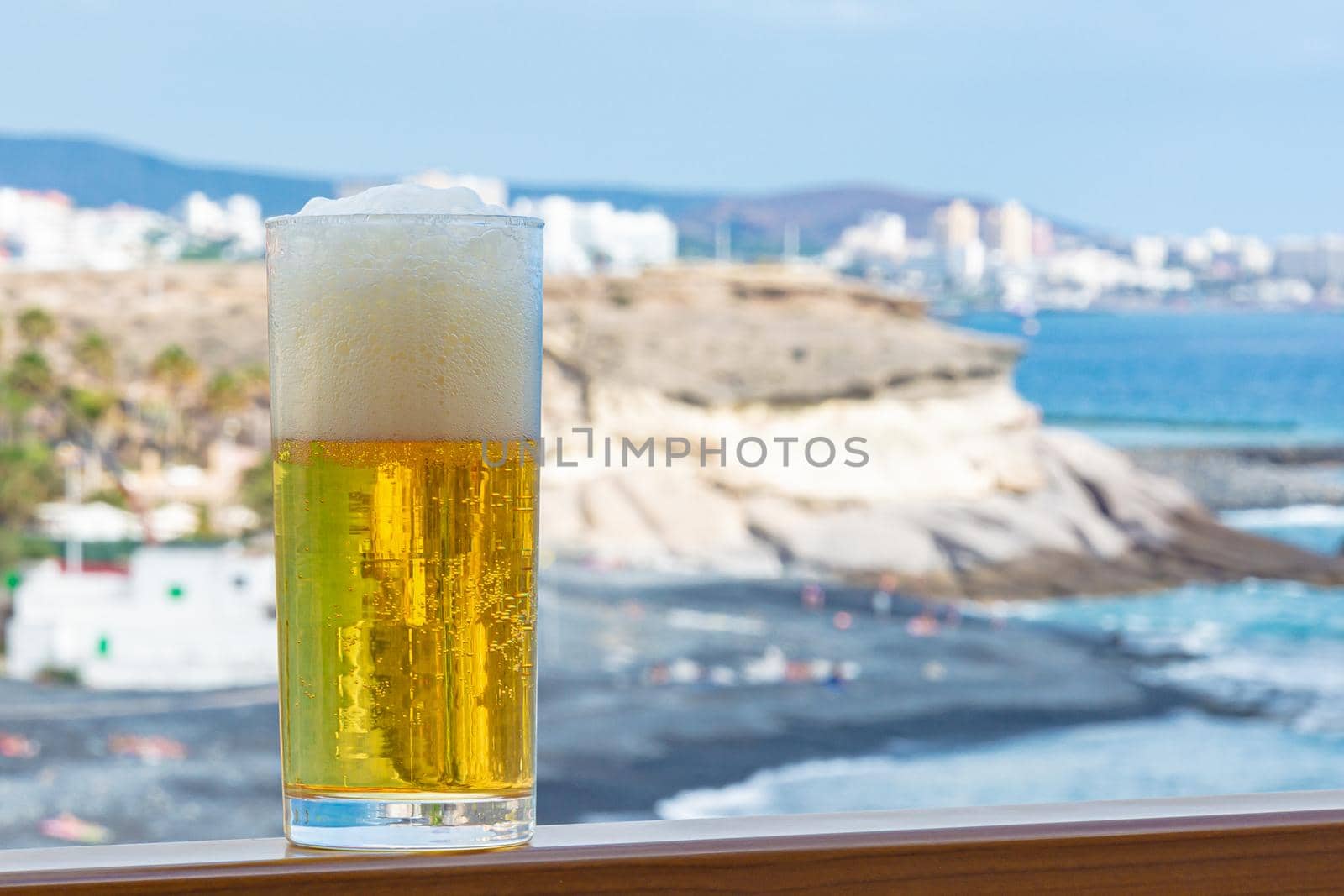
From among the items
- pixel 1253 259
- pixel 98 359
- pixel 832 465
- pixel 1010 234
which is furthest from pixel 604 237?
pixel 1253 259

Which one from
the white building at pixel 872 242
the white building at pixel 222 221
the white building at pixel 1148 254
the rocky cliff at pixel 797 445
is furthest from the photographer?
the white building at pixel 1148 254

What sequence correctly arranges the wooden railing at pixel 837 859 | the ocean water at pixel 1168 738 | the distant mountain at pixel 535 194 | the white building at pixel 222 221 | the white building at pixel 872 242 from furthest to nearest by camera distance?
1. the white building at pixel 872 242
2. the distant mountain at pixel 535 194
3. the white building at pixel 222 221
4. the ocean water at pixel 1168 738
5. the wooden railing at pixel 837 859

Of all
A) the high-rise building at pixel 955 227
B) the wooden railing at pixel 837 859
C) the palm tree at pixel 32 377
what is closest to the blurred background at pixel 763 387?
the palm tree at pixel 32 377

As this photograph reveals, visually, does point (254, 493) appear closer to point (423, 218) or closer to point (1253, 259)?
point (1253, 259)

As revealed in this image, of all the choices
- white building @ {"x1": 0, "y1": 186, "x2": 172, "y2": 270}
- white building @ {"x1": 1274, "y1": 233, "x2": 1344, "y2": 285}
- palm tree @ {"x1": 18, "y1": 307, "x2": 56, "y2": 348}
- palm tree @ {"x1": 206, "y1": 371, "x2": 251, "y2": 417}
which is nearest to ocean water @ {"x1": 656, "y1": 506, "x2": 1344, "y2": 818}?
palm tree @ {"x1": 206, "y1": 371, "x2": 251, "y2": 417}

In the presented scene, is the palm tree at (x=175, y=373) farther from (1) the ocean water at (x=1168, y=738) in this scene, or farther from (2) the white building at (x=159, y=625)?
(1) the ocean water at (x=1168, y=738)

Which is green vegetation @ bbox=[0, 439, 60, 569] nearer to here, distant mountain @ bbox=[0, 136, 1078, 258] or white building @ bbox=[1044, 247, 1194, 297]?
distant mountain @ bbox=[0, 136, 1078, 258]

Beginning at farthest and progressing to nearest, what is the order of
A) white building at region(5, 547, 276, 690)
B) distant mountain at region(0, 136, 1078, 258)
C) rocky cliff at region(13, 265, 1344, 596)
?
distant mountain at region(0, 136, 1078, 258) < rocky cliff at region(13, 265, 1344, 596) < white building at region(5, 547, 276, 690)
